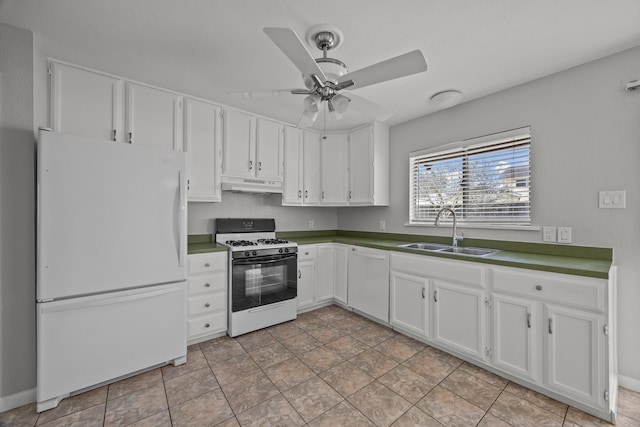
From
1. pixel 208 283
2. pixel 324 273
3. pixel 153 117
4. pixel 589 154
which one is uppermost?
pixel 153 117

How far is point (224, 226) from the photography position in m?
3.20

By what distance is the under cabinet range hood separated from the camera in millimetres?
2914

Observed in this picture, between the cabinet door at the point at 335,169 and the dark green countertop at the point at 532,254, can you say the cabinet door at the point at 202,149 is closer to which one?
the dark green countertop at the point at 532,254

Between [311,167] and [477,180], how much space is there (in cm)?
200

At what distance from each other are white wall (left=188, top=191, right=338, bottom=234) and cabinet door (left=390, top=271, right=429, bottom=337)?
5.50 feet

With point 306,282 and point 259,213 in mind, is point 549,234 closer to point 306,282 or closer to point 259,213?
point 306,282

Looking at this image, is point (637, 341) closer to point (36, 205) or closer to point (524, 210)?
point (524, 210)

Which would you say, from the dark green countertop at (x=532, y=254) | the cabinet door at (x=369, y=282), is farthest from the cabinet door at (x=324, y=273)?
the cabinet door at (x=369, y=282)

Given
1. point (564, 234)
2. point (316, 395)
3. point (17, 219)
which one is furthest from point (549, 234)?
point (17, 219)

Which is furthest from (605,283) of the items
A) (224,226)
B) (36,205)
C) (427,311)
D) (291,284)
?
(36,205)

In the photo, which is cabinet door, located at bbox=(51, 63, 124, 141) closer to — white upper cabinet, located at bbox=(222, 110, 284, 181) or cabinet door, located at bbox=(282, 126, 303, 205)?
white upper cabinet, located at bbox=(222, 110, 284, 181)

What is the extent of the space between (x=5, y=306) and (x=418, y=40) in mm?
3187

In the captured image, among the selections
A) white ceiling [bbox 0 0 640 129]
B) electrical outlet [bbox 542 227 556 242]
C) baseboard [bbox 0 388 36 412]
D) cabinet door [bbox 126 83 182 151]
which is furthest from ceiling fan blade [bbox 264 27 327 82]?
baseboard [bbox 0 388 36 412]

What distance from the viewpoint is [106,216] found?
1878 millimetres
